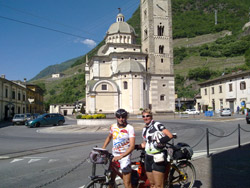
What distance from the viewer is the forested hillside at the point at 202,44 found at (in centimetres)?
9114

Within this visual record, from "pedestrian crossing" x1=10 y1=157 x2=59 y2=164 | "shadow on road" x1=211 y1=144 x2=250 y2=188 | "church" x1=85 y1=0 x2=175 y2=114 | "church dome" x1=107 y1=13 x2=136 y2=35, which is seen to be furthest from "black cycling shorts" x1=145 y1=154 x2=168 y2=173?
"church dome" x1=107 y1=13 x2=136 y2=35

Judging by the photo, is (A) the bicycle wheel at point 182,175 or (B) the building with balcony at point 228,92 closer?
(A) the bicycle wheel at point 182,175

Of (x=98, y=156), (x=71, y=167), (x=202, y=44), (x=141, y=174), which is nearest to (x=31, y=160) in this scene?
(x=71, y=167)

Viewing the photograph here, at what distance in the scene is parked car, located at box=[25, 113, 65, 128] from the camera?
882 inches

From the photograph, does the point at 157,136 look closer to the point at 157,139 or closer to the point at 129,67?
the point at 157,139

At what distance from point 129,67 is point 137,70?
163cm

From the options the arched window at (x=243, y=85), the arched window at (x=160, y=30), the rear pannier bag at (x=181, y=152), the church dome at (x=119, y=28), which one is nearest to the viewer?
the rear pannier bag at (x=181, y=152)

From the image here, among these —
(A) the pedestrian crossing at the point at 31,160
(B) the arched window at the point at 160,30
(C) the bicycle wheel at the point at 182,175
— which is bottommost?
(A) the pedestrian crossing at the point at 31,160

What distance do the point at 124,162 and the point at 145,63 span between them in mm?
41946

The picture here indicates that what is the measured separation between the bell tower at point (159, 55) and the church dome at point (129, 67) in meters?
3.24

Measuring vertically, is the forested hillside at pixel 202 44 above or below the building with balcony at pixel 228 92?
above

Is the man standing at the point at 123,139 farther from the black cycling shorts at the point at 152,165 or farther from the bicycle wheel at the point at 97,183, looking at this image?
the black cycling shorts at the point at 152,165

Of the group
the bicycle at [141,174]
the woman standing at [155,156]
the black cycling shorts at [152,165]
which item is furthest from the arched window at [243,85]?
the black cycling shorts at [152,165]

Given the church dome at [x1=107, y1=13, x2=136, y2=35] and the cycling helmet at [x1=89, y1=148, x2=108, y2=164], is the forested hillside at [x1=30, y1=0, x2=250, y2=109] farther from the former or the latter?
the cycling helmet at [x1=89, y1=148, x2=108, y2=164]
